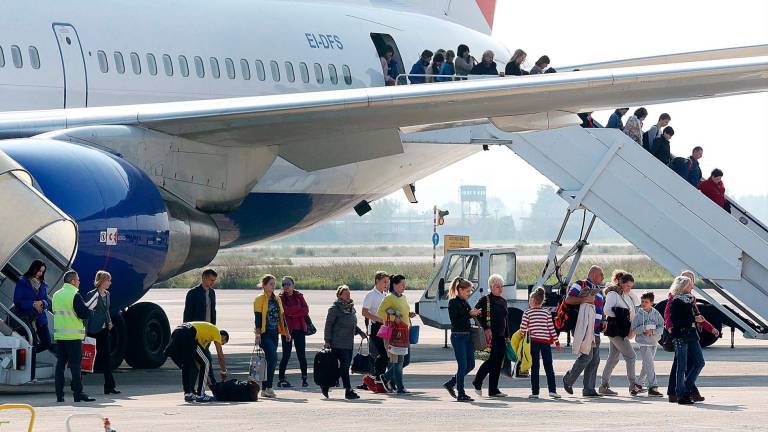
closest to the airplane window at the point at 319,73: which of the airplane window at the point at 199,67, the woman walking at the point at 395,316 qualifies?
the airplane window at the point at 199,67

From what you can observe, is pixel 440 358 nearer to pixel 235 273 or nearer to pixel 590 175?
pixel 590 175

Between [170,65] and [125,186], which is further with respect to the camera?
[170,65]

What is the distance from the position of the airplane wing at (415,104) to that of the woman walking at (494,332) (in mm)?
2601

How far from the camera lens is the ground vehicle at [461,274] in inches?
957

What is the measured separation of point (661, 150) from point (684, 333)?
27.4ft

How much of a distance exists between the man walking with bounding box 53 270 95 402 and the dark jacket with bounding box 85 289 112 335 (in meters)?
0.46

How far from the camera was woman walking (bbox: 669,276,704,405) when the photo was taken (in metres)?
14.8

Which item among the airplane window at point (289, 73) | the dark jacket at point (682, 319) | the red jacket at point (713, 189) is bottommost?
the dark jacket at point (682, 319)

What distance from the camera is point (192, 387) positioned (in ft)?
49.4

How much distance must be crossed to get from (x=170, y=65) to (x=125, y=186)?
4.84 m

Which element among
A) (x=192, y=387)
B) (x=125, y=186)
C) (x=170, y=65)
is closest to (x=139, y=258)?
(x=125, y=186)

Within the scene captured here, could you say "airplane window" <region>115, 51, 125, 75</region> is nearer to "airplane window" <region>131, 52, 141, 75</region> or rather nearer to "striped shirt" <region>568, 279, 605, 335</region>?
"airplane window" <region>131, 52, 141, 75</region>

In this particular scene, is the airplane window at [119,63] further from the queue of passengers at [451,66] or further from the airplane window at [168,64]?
the queue of passengers at [451,66]

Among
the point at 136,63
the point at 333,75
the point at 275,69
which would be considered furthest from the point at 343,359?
the point at 333,75
